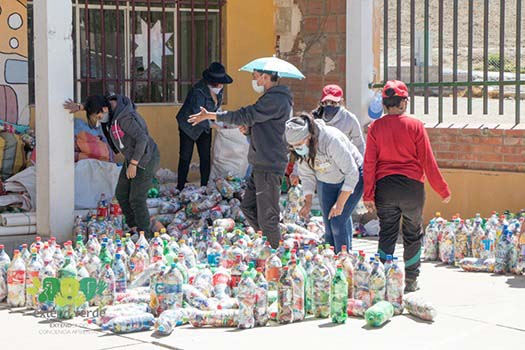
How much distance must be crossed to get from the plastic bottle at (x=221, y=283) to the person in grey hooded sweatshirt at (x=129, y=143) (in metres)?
2.55

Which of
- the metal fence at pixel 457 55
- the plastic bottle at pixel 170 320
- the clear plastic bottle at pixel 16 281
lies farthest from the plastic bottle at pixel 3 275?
the metal fence at pixel 457 55

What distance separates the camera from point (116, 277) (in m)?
7.67

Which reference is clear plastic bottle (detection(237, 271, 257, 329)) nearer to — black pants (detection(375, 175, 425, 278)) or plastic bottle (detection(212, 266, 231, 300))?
plastic bottle (detection(212, 266, 231, 300))

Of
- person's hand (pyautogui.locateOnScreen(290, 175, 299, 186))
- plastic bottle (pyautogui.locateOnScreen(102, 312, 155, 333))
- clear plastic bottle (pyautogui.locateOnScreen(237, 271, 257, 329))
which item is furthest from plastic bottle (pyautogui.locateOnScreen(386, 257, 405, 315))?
person's hand (pyautogui.locateOnScreen(290, 175, 299, 186))

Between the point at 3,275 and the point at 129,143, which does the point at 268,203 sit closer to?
the point at 129,143

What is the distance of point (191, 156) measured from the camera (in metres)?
12.6

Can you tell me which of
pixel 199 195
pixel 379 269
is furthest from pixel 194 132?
pixel 379 269

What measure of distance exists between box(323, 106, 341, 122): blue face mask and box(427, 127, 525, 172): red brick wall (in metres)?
3.04

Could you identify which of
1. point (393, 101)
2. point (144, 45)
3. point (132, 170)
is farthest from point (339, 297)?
point (144, 45)

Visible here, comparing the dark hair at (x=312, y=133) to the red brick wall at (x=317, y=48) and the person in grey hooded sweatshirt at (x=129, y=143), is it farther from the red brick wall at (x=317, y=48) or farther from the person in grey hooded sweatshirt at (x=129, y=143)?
the red brick wall at (x=317, y=48)

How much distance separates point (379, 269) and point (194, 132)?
560 centimetres

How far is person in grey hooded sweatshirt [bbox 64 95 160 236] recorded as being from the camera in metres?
9.80

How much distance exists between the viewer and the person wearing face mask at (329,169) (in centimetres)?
801

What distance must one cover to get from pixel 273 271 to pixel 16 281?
2118 mm
